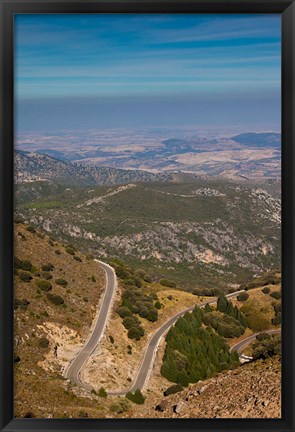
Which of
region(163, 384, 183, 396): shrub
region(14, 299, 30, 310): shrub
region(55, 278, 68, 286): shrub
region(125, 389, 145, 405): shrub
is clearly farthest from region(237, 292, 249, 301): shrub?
region(14, 299, 30, 310): shrub

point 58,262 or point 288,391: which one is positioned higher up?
point 58,262

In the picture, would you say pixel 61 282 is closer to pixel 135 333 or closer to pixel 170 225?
pixel 135 333

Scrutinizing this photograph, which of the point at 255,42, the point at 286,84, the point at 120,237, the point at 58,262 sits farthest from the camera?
the point at 120,237

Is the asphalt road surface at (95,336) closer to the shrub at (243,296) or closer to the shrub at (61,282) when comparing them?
the shrub at (61,282)

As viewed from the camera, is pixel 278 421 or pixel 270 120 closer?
pixel 278 421

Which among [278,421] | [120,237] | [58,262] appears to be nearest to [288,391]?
[278,421]

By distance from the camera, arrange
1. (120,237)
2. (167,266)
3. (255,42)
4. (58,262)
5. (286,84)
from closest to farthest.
→ (286,84), (255,42), (58,262), (167,266), (120,237)

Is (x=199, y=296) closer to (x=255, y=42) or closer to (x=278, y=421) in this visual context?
(x=278, y=421)

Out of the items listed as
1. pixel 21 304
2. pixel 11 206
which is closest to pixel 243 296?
pixel 21 304
